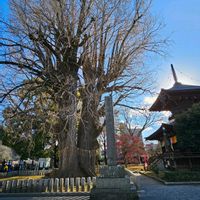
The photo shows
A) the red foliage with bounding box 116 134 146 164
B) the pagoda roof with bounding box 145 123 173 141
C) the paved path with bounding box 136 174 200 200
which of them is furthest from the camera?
the red foliage with bounding box 116 134 146 164

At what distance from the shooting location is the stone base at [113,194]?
19.3ft

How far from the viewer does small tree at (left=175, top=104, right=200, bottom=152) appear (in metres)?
11.5

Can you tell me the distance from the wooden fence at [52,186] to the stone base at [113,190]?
1.75 m

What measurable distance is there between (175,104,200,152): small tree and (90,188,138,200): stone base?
23.9 ft

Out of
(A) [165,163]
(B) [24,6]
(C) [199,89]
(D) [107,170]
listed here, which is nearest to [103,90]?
(D) [107,170]

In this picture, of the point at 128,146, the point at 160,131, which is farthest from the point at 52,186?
the point at 128,146

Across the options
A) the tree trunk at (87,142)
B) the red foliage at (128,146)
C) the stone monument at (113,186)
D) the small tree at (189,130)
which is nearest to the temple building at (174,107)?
the small tree at (189,130)


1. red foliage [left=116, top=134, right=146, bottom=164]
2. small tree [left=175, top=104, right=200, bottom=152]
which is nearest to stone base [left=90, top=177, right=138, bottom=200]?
small tree [left=175, top=104, right=200, bottom=152]

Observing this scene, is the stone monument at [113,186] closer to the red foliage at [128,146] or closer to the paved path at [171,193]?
the paved path at [171,193]

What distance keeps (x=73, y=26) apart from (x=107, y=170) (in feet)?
27.7

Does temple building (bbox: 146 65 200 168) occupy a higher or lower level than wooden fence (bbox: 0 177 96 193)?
higher

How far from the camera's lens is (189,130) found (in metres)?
11.6

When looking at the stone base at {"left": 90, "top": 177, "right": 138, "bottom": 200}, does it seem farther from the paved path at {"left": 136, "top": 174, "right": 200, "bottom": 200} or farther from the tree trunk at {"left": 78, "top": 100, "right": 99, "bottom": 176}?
the tree trunk at {"left": 78, "top": 100, "right": 99, "bottom": 176}

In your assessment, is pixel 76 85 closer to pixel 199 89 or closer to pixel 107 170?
pixel 107 170
